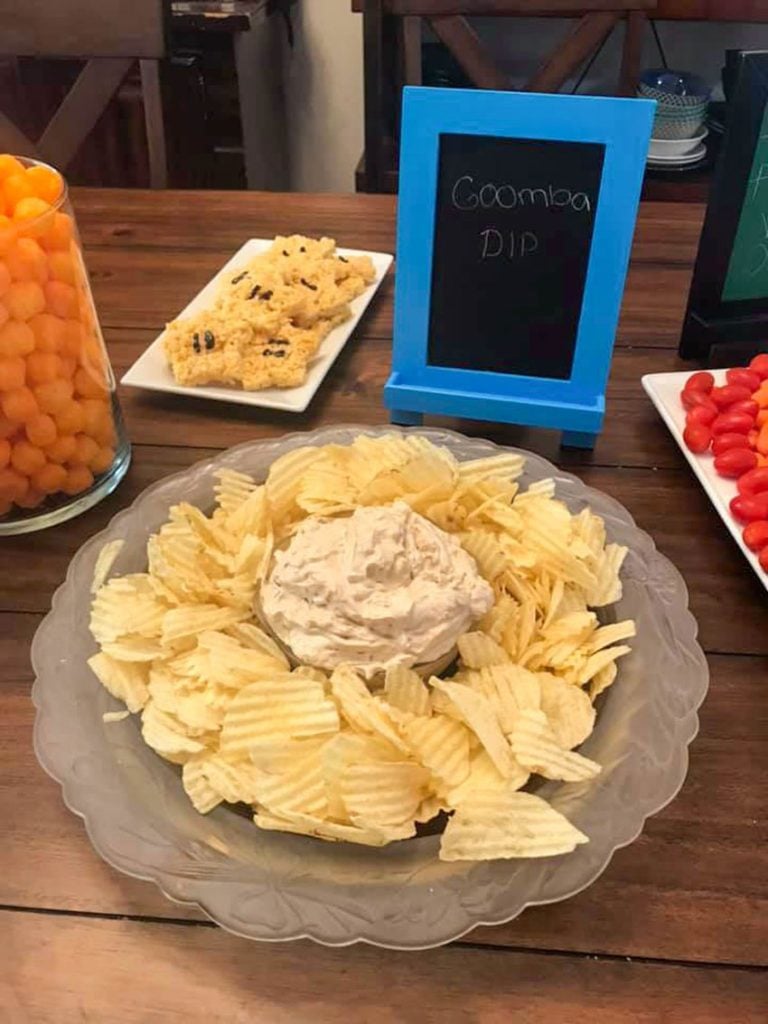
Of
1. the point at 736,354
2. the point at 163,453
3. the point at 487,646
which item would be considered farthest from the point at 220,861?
the point at 736,354

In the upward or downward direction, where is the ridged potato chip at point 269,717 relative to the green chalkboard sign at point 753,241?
downward

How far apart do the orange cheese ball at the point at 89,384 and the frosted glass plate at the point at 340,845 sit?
0.23m

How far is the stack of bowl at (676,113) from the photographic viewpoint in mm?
2168

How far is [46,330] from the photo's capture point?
82cm

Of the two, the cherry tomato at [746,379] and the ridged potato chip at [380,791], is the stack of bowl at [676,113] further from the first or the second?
the ridged potato chip at [380,791]

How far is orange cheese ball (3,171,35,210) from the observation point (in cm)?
82

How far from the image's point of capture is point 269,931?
0.54 m

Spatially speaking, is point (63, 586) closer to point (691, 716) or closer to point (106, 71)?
point (691, 716)

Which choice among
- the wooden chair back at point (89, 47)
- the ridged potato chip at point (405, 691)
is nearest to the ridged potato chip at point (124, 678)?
the ridged potato chip at point (405, 691)

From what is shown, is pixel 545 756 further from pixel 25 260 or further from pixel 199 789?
pixel 25 260

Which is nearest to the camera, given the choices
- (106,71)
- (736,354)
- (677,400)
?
(677,400)

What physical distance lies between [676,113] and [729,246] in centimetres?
131

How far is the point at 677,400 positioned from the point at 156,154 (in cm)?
111

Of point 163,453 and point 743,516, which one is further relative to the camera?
point 163,453
